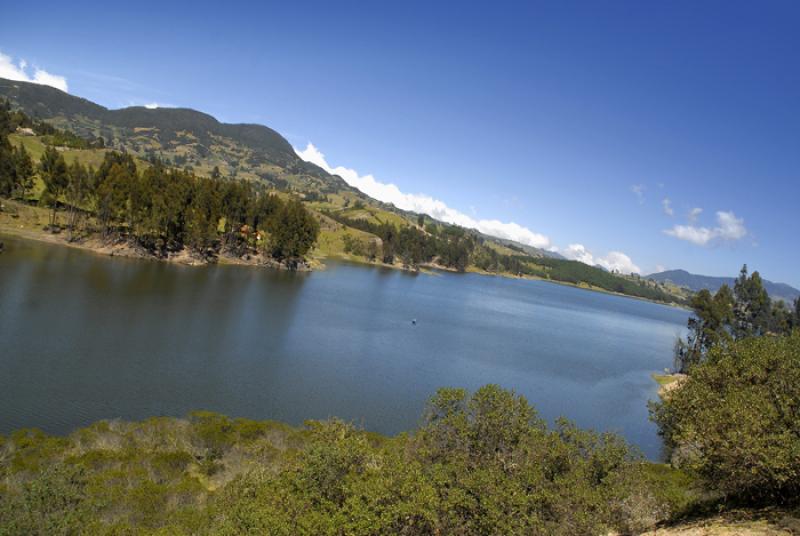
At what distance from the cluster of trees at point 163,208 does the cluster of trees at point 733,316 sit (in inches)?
4391

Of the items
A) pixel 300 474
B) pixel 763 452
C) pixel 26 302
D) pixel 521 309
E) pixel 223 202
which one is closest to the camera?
pixel 763 452

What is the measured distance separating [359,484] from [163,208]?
11426 centimetres

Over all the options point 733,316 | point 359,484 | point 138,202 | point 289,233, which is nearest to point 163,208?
point 138,202

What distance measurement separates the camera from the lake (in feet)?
128

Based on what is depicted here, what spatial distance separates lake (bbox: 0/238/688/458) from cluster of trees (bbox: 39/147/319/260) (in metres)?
14.1

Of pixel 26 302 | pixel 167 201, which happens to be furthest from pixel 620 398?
pixel 167 201

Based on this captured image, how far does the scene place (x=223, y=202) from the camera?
445 ft

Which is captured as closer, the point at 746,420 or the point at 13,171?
the point at 746,420

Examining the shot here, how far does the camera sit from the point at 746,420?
1652 centimetres

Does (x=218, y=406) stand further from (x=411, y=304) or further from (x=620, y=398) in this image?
(x=411, y=304)

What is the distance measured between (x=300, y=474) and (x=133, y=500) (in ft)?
29.8

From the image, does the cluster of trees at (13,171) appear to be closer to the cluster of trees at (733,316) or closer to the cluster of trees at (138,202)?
the cluster of trees at (138,202)

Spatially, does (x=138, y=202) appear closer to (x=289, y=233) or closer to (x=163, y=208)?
(x=163, y=208)

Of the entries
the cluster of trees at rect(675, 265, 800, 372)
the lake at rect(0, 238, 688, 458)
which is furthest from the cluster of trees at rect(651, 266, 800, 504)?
the cluster of trees at rect(675, 265, 800, 372)
